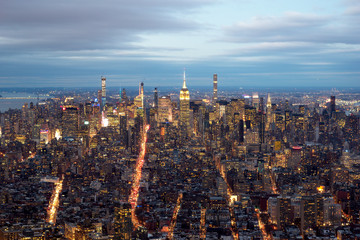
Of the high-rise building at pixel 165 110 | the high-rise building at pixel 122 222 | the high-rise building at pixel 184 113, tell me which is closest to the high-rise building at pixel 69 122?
the high-rise building at pixel 184 113

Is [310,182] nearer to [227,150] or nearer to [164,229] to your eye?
[164,229]

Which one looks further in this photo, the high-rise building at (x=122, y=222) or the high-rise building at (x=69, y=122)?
the high-rise building at (x=69, y=122)

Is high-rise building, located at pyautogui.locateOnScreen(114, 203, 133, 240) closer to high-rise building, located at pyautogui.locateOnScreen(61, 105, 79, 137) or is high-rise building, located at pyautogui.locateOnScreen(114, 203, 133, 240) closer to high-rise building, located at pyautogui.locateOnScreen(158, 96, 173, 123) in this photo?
high-rise building, located at pyautogui.locateOnScreen(61, 105, 79, 137)

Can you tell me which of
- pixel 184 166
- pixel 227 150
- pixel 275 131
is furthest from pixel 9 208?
pixel 275 131

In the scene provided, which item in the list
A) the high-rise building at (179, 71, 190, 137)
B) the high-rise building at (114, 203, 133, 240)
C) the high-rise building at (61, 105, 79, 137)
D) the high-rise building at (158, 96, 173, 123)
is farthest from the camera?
the high-rise building at (158, 96, 173, 123)

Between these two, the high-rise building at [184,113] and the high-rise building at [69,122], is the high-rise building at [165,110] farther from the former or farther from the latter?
the high-rise building at [69,122]

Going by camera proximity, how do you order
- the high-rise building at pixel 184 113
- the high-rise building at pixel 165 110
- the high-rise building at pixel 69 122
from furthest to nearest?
the high-rise building at pixel 165 110 → the high-rise building at pixel 184 113 → the high-rise building at pixel 69 122

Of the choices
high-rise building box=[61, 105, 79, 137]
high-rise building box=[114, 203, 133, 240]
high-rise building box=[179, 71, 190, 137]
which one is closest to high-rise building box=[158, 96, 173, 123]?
high-rise building box=[179, 71, 190, 137]

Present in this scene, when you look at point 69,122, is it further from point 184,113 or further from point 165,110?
point 165,110
